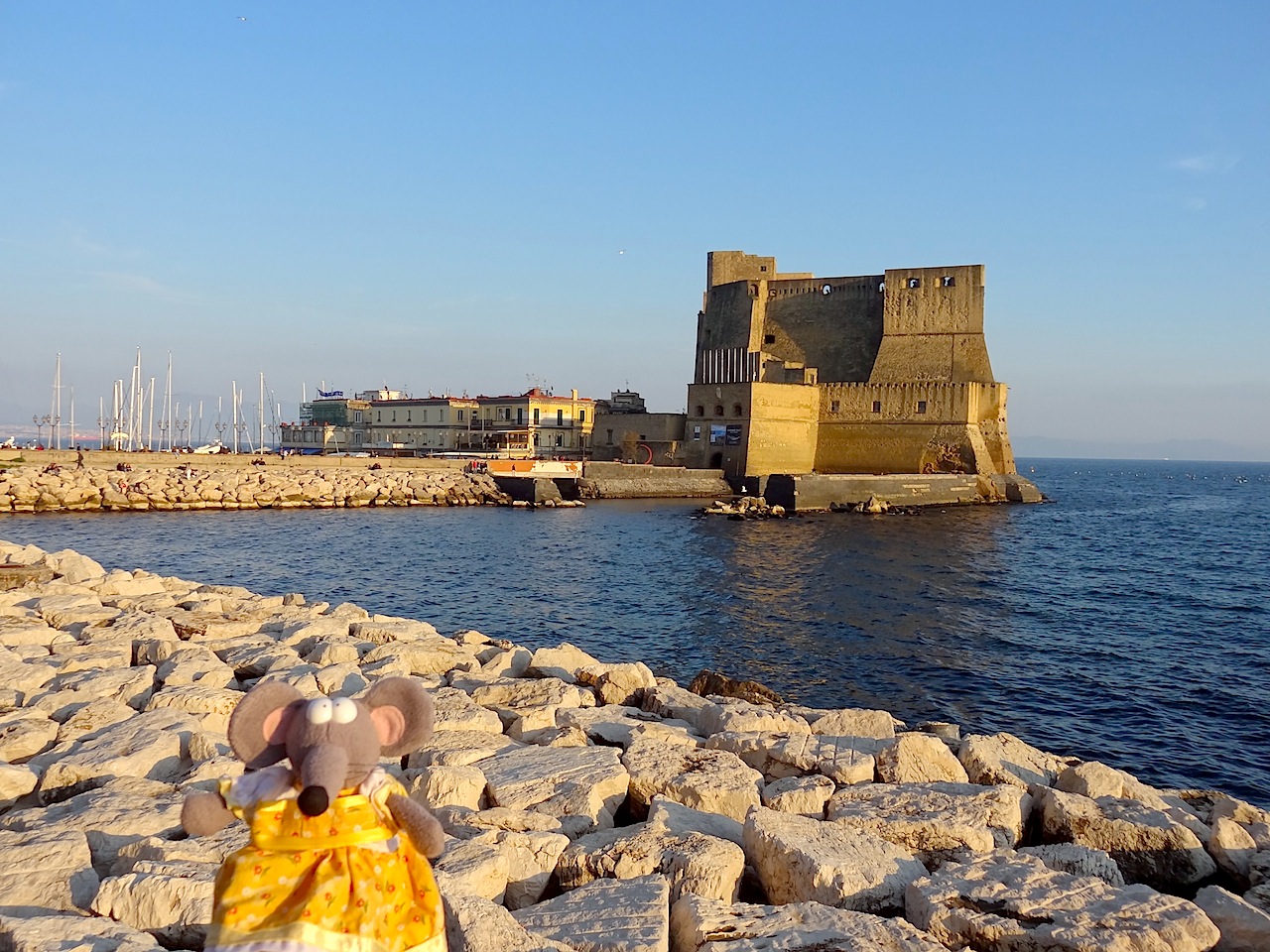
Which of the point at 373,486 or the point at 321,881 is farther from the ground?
the point at 321,881

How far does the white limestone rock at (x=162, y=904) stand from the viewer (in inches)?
147

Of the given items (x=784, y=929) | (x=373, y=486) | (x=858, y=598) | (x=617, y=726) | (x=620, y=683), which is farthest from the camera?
(x=373, y=486)

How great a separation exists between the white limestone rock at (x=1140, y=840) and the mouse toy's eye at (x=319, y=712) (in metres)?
4.71

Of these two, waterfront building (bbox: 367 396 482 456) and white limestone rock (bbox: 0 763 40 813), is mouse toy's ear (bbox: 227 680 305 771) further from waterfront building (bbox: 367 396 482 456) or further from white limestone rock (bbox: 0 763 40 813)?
waterfront building (bbox: 367 396 482 456)

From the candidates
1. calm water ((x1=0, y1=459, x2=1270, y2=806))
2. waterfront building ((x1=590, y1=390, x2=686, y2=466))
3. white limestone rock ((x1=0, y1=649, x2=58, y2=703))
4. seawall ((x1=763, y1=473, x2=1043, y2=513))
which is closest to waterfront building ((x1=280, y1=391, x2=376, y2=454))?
waterfront building ((x1=590, y1=390, x2=686, y2=466))

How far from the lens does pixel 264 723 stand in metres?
2.75

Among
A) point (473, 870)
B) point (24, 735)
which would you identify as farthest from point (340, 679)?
point (473, 870)

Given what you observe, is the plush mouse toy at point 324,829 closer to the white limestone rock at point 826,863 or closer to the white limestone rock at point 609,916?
the white limestone rock at point 609,916

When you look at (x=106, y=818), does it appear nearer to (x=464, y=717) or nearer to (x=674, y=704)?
(x=464, y=717)

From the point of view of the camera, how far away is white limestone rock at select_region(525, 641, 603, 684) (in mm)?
9062

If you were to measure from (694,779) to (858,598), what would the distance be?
1427cm

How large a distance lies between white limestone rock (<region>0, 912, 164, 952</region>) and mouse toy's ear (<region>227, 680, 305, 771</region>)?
1348 mm

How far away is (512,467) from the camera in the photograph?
143 feet

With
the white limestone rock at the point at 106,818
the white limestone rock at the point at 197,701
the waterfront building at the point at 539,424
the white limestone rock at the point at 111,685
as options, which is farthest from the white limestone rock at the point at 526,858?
the waterfront building at the point at 539,424
